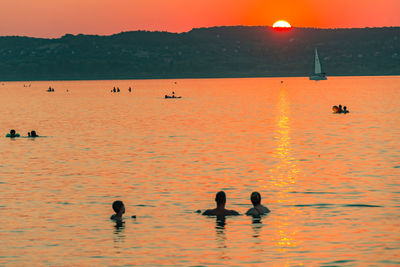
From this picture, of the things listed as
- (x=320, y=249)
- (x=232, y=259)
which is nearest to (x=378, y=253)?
(x=320, y=249)

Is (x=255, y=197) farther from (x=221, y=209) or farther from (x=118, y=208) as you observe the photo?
(x=118, y=208)

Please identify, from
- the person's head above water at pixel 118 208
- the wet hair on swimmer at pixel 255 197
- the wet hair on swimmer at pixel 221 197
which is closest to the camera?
the wet hair on swimmer at pixel 221 197

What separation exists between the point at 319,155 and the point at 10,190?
896 inches

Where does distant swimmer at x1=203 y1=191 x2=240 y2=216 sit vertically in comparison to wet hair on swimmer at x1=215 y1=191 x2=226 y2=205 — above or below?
below

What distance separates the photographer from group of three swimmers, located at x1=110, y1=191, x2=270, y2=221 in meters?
31.2

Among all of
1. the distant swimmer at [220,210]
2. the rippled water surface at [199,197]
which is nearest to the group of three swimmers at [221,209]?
the distant swimmer at [220,210]

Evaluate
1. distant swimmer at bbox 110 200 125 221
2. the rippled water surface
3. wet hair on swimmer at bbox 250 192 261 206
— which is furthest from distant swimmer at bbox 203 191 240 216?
distant swimmer at bbox 110 200 125 221

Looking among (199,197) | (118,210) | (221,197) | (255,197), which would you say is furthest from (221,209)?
(199,197)

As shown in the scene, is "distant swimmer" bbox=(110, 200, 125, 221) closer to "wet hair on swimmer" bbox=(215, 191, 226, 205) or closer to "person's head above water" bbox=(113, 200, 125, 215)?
"person's head above water" bbox=(113, 200, 125, 215)

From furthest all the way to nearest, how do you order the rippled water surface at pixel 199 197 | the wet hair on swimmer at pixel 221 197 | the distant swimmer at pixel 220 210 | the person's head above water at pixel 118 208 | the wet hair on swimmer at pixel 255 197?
the wet hair on swimmer at pixel 255 197
the distant swimmer at pixel 220 210
the person's head above water at pixel 118 208
the wet hair on swimmer at pixel 221 197
the rippled water surface at pixel 199 197

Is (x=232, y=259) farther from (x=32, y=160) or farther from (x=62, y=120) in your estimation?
(x=62, y=120)

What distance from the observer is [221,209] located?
31.9 meters

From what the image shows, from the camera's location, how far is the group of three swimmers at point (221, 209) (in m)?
31.2

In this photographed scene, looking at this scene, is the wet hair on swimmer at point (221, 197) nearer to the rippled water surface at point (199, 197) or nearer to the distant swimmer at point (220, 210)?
the distant swimmer at point (220, 210)
